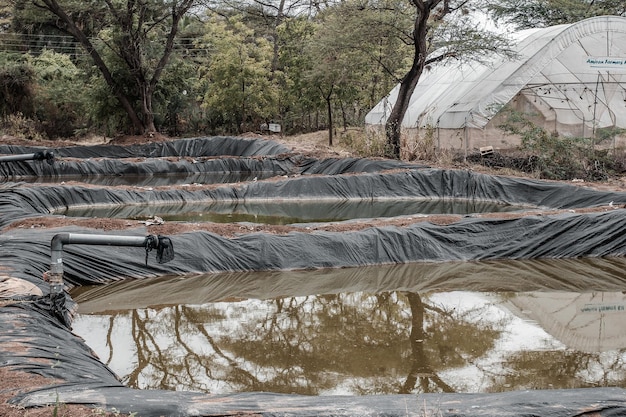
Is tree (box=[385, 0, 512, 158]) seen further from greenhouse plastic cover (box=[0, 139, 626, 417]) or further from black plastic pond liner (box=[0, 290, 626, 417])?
black plastic pond liner (box=[0, 290, 626, 417])

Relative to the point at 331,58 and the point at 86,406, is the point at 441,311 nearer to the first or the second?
the point at 86,406

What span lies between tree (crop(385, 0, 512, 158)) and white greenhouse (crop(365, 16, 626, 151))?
793 millimetres

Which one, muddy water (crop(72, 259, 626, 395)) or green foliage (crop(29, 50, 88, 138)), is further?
green foliage (crop(29, 50, 88, 138))

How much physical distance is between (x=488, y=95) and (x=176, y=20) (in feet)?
37.9

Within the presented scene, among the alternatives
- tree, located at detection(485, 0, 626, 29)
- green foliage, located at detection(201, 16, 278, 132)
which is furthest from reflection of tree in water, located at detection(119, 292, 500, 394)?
tree, located at detection(485, 0, 626, 29)

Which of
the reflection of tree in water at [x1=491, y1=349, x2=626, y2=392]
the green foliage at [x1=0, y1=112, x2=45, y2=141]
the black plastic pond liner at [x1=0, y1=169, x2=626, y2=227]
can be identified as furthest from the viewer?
the green foliage at [x1=0, y1=112, x2=45, y2=141]

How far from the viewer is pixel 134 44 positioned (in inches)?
901

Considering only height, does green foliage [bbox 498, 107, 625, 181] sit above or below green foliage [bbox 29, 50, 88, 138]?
below

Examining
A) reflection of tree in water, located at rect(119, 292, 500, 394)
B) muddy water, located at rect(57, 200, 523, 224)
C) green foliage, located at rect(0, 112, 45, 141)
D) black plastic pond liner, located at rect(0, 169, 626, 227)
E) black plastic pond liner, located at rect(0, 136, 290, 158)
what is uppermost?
green foliage, located at rect(0, 112, 45, 141)

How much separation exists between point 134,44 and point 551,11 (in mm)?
17600

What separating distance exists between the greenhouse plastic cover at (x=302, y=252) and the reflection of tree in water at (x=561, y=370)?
4.10 ft

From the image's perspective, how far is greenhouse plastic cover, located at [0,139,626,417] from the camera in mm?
3736

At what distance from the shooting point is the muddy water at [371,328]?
5242 mm

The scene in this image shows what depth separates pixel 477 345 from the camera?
6.09m
